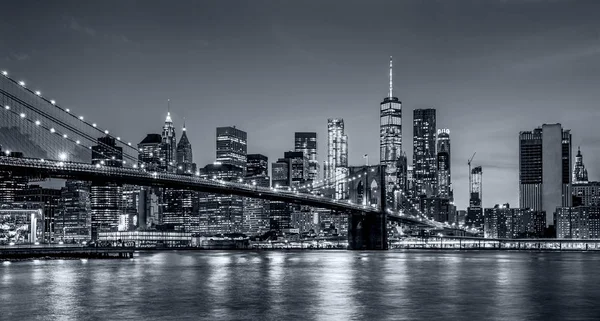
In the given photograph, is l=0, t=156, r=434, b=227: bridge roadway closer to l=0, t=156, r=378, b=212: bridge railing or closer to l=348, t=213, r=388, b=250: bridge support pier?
l=0, t=156, r=378, b=212: bridge railing

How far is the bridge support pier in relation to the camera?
93.8 meters

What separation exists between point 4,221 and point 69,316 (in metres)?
105

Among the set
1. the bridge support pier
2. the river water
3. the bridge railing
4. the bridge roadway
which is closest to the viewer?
the river water

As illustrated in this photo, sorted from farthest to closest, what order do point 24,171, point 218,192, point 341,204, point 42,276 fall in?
point 341,204 < point 218,192 < point 24,171 < point 42,276

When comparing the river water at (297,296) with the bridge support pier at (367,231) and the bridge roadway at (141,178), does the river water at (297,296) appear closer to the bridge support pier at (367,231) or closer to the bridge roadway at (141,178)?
the bridge roadway at (141,178)

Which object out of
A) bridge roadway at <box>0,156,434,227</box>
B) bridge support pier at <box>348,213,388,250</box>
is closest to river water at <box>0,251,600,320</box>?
bridge roadway at <box>0,156,434,227</box>

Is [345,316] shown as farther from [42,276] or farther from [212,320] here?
[42,276]

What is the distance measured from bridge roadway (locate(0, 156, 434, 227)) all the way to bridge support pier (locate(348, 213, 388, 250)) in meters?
5.40

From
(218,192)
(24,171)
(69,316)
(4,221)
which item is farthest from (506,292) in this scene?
(4,221)

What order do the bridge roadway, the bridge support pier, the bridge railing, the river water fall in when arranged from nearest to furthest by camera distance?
the river water, the bridge railing, the bridge roadway, the bridge support pier

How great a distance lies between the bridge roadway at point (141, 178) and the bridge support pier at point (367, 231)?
5.40m

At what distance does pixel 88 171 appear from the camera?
58781 mm

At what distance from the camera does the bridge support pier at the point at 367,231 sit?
93794 millimetres

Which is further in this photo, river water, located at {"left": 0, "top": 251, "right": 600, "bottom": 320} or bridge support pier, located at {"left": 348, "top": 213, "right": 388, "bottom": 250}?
bridge support pier, located at {"left": 348, "top": 213, "right": 388, "bottom": 250}
